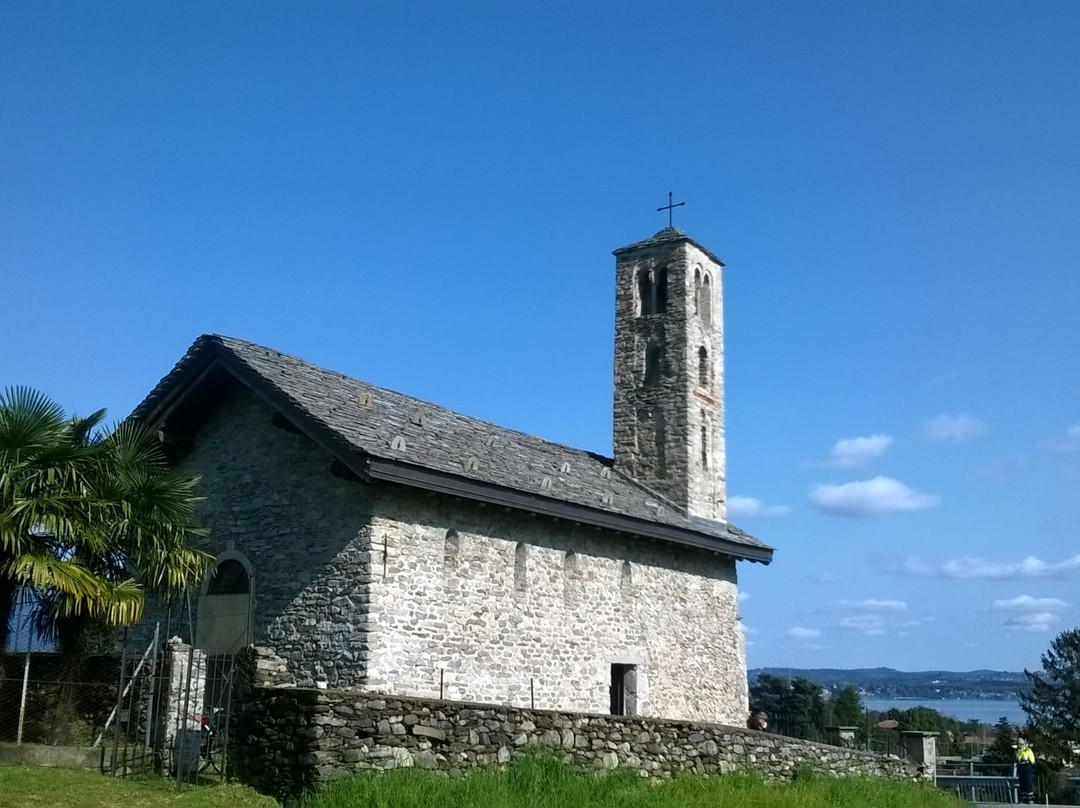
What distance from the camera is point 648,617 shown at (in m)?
23.9

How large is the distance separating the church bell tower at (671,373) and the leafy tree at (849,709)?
73.7 feet

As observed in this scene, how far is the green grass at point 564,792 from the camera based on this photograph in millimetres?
12133

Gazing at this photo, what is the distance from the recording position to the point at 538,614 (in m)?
20.8

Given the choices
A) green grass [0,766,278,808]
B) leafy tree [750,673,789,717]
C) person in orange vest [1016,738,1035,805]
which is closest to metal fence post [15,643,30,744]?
green grass [0,766,278,808]

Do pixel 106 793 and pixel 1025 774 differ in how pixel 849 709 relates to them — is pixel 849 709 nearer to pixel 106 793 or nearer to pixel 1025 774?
pixel 1025 774

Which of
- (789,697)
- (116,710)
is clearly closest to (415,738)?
(116,710)

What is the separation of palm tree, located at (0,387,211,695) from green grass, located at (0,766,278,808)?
2769 millimetres

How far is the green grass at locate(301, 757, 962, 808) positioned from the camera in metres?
12.1

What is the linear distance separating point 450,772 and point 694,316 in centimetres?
1808

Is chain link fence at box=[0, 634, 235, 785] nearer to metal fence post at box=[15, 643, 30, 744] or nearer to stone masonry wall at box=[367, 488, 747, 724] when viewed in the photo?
metal fence post at box=[15, 643, 30, 744]

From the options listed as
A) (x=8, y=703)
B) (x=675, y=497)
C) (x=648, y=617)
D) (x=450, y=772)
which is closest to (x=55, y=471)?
(x=8, y=703)

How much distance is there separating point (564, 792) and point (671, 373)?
1701 cm

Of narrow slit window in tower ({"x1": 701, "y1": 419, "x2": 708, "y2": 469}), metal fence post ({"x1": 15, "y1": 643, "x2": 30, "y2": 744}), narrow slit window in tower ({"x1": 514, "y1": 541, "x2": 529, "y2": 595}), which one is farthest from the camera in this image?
narrow slit window in tower ({"x1": 701, "y1": 419, "x2": 708, "y2": 469})

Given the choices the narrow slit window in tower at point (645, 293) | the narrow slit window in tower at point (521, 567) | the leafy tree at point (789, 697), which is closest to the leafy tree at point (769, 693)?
the leafy tree at point (789, 697)
